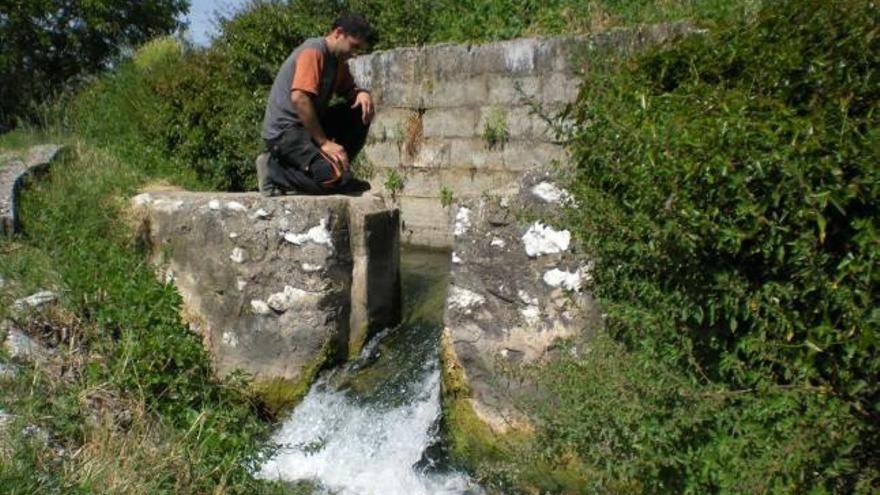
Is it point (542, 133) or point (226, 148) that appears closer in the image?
point (542, 133)

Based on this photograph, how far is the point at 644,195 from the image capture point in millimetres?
3836

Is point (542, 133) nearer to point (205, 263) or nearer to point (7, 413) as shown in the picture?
point (205, 263)

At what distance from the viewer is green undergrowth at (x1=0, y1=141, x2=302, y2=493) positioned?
4.34 metres

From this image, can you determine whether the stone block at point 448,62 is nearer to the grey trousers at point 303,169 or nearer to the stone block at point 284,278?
the grey trousers at point 303,169

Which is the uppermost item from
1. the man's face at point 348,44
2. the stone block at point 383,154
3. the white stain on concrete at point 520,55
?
the man's face at point 348,44

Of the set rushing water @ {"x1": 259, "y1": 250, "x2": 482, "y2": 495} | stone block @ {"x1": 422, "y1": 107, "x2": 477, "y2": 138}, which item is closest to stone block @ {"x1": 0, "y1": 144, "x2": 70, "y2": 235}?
rushing water @ {"x1": 259, "y1": 250, "x2": 482, "y2": 495}

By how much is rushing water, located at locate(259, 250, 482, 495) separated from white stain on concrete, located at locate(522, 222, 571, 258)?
1.08 metres

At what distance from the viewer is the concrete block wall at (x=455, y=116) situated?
316 inches

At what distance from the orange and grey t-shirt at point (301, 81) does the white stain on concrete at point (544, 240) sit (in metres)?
2.05

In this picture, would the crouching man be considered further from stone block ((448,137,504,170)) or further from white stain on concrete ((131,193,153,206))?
stone block ((448,137,504,170))

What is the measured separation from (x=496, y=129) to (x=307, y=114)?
2732 mm

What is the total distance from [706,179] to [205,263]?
345 centimetres

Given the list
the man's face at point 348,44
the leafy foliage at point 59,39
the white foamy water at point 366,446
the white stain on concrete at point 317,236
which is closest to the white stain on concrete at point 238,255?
the white stain on concrete at point 317,236

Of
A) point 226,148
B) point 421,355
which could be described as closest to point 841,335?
point 421,355
